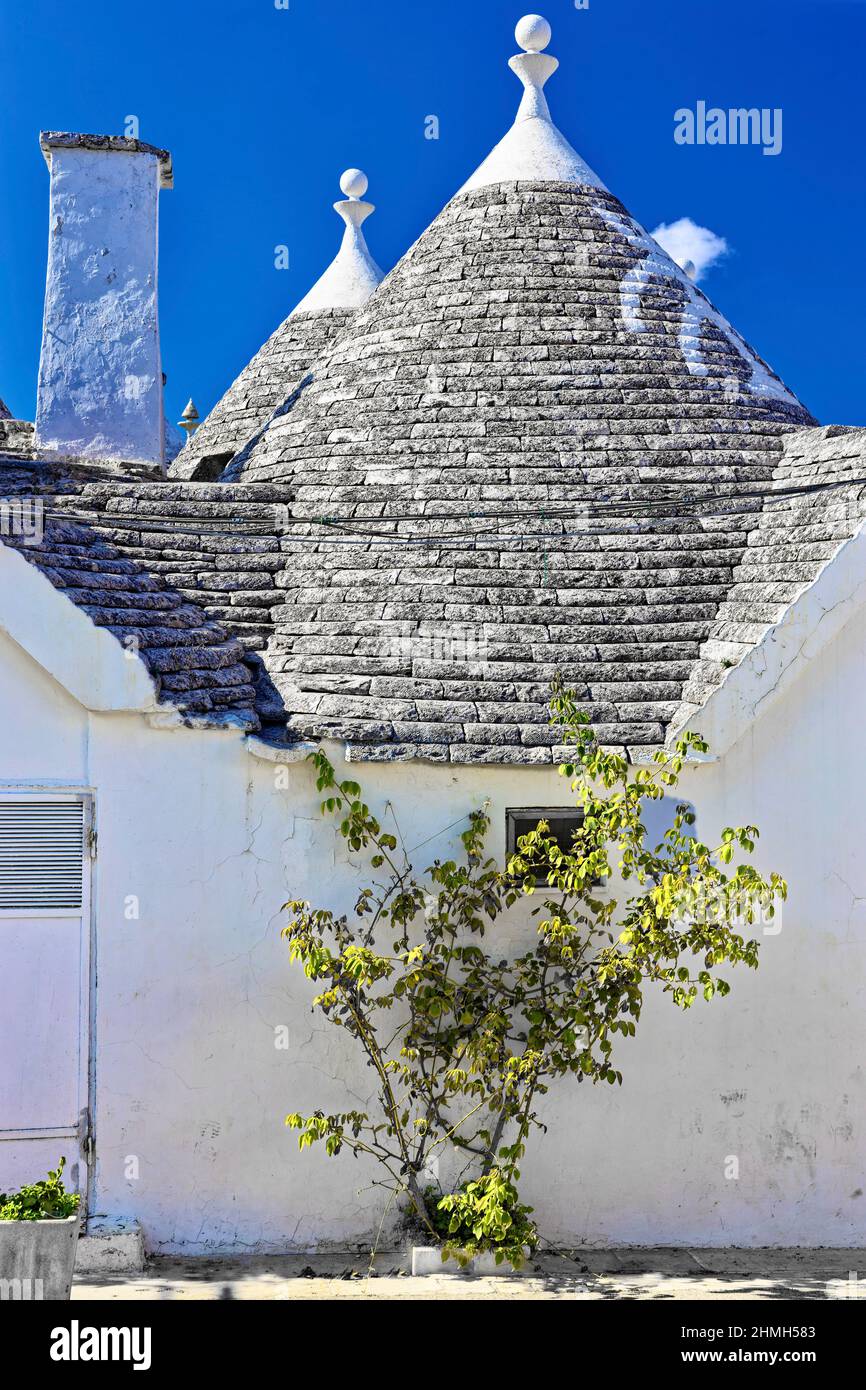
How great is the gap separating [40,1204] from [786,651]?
14.8ft

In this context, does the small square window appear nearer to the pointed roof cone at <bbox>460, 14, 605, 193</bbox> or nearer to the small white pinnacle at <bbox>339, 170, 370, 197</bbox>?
the pointed roof cone at <bbox>460, 14, 605, 193</bbox>

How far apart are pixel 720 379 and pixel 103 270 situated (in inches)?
178

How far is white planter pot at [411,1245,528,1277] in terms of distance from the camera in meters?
6.52

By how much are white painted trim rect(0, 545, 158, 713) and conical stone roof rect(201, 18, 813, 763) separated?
0.96 m

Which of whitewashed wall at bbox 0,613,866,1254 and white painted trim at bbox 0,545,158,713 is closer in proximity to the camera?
white painted trim at bbox 0,545,158,713

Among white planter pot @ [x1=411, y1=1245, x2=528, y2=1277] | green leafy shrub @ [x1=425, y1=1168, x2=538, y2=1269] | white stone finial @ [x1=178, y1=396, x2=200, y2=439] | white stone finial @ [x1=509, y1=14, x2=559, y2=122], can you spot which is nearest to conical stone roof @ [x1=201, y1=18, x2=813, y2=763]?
white stone finial @ [x1=509, y1=14, x2=559, y2=122]

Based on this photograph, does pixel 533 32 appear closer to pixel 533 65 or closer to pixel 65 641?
pixel 533 65

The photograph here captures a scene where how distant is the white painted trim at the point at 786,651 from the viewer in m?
6.86

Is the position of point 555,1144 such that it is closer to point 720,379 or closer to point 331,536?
point 331,536

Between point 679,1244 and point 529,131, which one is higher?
point 529,131

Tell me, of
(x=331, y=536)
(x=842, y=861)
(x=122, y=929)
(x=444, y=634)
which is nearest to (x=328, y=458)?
(x=331, y=536)

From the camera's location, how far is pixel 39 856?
6699 mm

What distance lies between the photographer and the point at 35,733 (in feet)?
22.0

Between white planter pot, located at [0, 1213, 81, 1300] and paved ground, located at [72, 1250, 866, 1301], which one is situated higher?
white planter pot, located at [0, 1213, 81, 1300]
